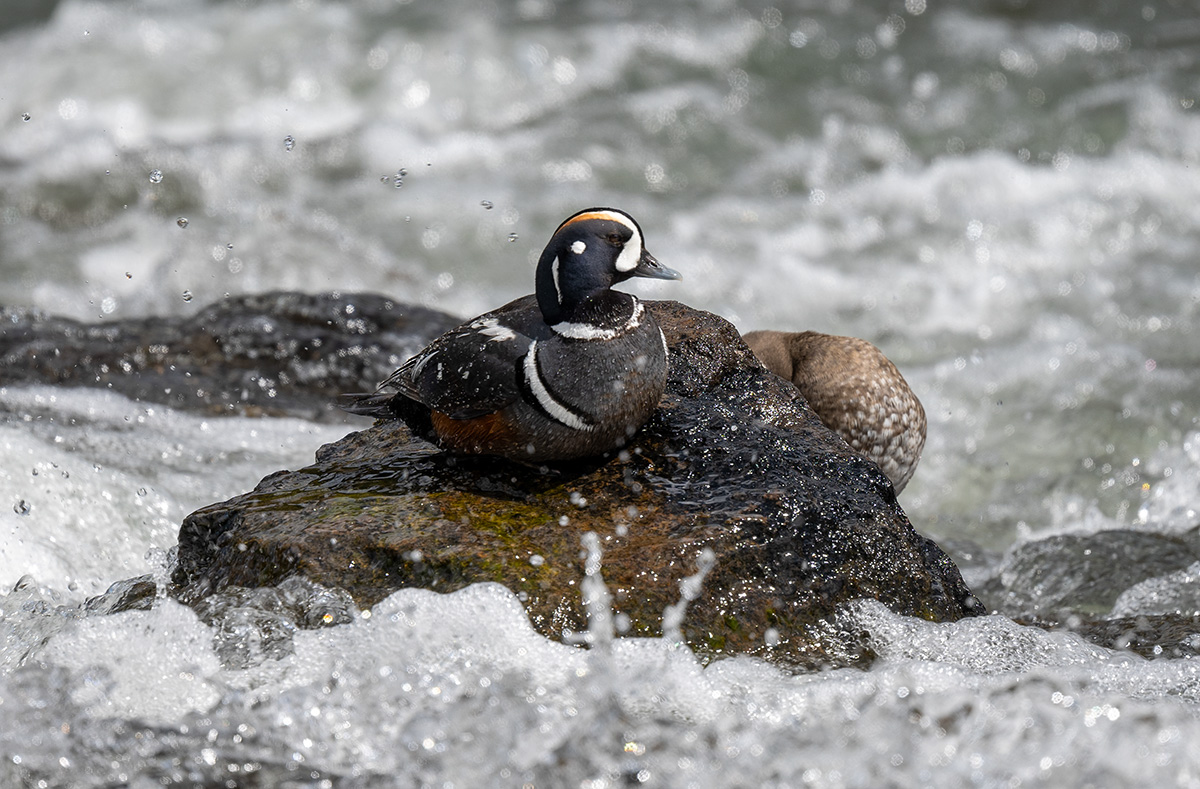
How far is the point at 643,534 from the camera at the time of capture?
138 inches

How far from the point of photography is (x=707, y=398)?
4074 mm

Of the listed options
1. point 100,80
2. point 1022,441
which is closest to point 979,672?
point 1022,441

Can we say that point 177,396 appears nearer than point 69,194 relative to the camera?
Yes

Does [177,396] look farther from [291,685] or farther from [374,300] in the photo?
[291,685]

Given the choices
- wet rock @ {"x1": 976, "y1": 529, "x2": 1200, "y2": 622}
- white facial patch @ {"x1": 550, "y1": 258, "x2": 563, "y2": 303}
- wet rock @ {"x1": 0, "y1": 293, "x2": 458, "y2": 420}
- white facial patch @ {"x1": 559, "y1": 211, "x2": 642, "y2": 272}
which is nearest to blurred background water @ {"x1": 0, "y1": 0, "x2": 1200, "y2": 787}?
wet rock @ {"x1": 976, "y1": 529, "x2": 1200, "y2": 622}

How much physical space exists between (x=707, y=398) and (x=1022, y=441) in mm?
3577

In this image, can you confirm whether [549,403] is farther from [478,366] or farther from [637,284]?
[637,284]

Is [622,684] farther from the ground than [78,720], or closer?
farther from the ground

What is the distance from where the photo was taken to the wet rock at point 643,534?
340cm

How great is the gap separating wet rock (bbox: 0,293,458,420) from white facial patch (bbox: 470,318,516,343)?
2.37 metres

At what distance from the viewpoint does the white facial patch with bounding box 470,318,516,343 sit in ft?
11.9

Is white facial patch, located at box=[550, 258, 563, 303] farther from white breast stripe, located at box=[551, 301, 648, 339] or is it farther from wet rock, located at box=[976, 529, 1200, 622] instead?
wet rock, located at box=[976, 529, 1200, 622]

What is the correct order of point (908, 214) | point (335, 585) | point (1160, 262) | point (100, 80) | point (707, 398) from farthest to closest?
1. point (100, 80)
2. point (908, 214)
3. point (1160, 262)
4. point (707, 398)
5. point (335, 585)

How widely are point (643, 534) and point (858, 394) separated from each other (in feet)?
4.95
